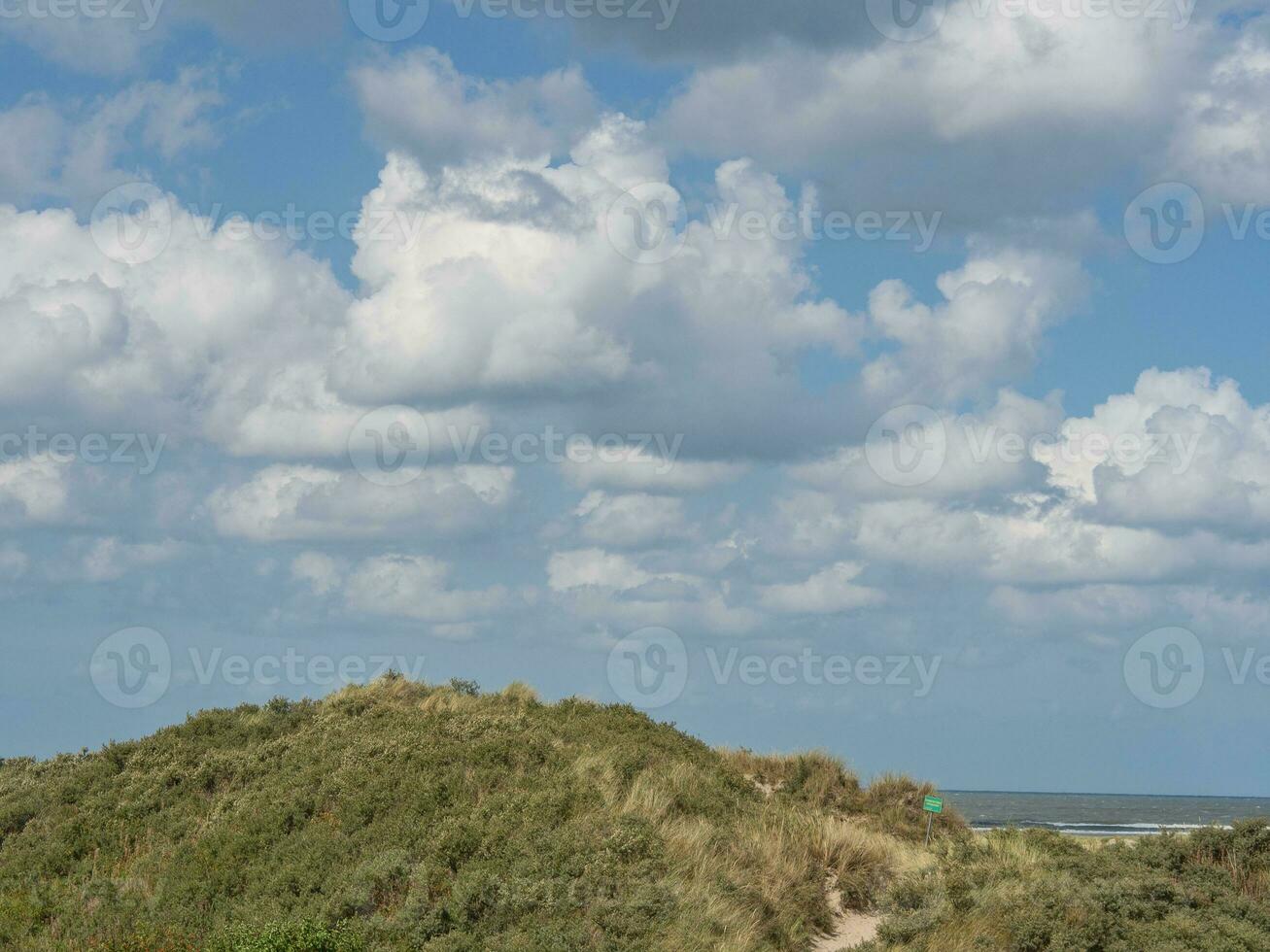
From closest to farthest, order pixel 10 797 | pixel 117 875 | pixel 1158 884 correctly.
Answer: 1. pixel 1158 884
2. pixel 117 875
3. pixel 10 797

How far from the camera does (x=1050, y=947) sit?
48.8ft

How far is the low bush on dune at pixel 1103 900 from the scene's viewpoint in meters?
15.2

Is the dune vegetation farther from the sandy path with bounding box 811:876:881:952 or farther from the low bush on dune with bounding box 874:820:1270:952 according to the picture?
the sandy path with bounding box 811:876:881:952

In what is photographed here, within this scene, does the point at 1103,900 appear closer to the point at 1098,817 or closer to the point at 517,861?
the point at 517,861

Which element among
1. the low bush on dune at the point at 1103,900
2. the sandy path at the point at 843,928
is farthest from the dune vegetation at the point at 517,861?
the sandy path at the point at 843,928

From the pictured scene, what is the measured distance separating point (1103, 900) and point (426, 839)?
9760mm

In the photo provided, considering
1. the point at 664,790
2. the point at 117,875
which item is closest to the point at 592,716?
the point at 664,790

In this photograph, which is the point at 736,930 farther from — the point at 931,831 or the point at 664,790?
the point at 931,831

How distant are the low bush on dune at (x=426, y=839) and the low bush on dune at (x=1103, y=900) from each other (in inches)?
66.2

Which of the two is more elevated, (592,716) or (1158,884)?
(592,716)

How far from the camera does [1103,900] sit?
1612 cm

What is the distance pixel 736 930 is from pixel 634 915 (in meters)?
1.38

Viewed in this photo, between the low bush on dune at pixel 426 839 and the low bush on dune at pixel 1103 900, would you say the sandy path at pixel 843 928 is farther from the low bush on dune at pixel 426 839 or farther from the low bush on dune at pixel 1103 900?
the low bush on dune at pixel 1103 900

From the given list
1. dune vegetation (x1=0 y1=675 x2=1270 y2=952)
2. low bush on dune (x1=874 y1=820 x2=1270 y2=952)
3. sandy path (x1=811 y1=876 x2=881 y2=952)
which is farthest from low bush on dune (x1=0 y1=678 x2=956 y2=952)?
low bush on dune (x1=874 y1=820 x2=1270 y2=952)
